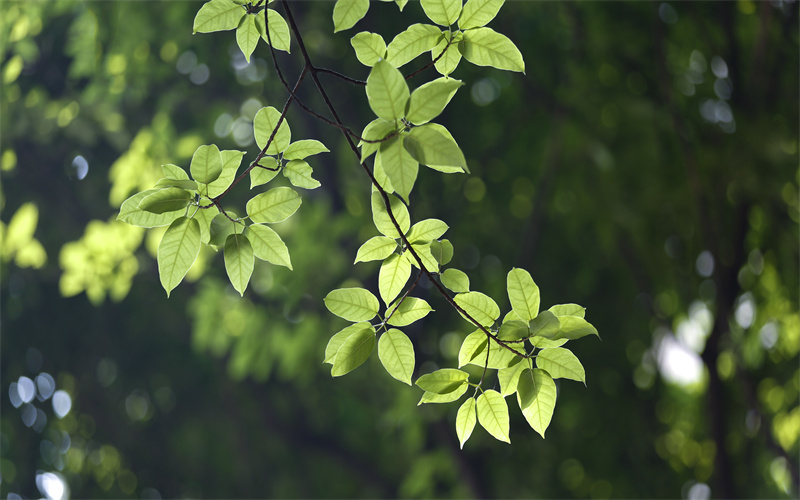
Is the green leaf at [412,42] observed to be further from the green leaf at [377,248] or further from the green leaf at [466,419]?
the green leaf at [466,419]

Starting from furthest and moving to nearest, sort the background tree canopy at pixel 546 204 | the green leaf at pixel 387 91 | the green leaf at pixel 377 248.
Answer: the background tree canopy at pixel 546 204 → the green leaf at pixel 377 248 → the green leaf at pixel 387 91

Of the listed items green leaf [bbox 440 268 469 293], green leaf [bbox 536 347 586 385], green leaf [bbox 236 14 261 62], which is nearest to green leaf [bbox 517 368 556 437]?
green leaf [bbox 536 347 586 385]

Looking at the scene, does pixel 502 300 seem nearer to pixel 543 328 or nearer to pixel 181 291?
pixel 543 328

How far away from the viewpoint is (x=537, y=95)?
3250 millimetres

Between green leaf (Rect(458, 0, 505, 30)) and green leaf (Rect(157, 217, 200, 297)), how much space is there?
472 mm

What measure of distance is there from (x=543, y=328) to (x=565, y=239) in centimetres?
296

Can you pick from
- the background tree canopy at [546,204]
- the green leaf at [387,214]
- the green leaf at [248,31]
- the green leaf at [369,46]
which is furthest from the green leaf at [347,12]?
the background tree canopy at [546,204]

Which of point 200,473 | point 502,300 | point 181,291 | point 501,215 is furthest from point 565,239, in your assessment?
point 200,473

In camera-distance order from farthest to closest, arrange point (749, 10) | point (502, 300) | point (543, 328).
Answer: point (749, 10), point (502, 300), point (543, 328)

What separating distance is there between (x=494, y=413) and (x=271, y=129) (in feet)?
1.75

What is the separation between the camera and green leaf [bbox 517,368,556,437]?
824 millimetres

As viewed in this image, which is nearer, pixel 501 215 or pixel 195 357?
pixel 501 215

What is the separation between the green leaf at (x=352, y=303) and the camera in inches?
34.2

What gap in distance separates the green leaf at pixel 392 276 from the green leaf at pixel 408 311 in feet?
0.07
